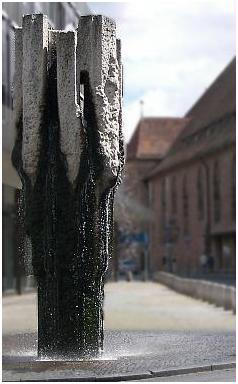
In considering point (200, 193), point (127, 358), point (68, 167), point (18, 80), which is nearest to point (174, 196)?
point (200, 193)

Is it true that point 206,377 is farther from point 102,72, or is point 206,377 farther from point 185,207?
point 185,207

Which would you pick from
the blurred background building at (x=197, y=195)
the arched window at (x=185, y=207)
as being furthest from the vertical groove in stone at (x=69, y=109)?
the arched window at (x=185, y=207)

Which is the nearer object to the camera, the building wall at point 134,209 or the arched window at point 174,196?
the building wall at point 134,209

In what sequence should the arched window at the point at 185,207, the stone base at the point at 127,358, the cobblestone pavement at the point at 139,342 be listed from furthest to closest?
1. the arched window at the point at 185,207
2. the cobblestone pavement at the point at 139,342
3. the stone base at the point at 127,358

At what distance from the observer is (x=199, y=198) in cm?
9512

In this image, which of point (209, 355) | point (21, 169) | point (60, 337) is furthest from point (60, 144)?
point (209, 355)

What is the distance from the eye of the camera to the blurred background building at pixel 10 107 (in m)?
33.5

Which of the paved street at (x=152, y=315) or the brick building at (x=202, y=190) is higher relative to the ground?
the brick building at (x=202, y=190)

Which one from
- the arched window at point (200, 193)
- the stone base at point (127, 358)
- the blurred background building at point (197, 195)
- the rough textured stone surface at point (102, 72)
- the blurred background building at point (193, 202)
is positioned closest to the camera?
the stone base at point (127, 358)

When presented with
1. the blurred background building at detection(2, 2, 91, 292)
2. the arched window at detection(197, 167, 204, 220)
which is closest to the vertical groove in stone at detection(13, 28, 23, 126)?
the blurred background building at detection(2, 2, 91, 292)

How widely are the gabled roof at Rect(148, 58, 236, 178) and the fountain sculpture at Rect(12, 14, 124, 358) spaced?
223ft

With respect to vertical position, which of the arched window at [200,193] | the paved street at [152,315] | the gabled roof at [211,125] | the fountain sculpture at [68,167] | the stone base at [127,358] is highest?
the gabled roof at [211,125]

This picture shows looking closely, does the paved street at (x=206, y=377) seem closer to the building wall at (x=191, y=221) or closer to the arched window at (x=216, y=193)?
the building wall at (x=191, y=221)

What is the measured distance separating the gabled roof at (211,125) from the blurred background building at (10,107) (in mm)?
42904
